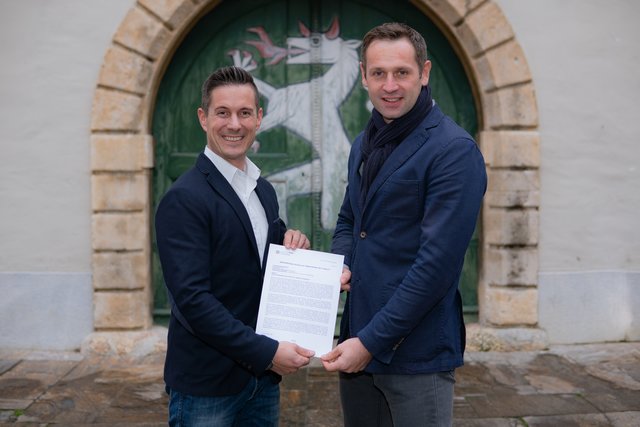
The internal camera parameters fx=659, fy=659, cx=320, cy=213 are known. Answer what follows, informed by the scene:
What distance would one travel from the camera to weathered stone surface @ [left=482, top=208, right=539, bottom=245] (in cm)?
511

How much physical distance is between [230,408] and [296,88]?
355cm

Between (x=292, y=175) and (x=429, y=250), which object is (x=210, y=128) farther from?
(x=292, y=175)

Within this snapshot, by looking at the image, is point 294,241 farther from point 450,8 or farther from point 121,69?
point 450,8

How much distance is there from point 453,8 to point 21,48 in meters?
3.32

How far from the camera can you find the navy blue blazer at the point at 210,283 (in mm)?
2064

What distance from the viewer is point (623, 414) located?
388 cm

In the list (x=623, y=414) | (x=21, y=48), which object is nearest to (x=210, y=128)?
(x=623, y=414)

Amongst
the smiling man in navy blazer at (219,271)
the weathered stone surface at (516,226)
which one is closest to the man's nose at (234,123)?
the smiling man in navy blazer at (219,271)

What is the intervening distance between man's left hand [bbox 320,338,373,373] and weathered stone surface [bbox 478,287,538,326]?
324 cm

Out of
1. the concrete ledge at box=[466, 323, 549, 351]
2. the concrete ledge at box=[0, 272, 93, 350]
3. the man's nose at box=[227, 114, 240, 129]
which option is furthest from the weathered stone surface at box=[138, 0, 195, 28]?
the concrete ledge at box=[466, 323, 549, 351]

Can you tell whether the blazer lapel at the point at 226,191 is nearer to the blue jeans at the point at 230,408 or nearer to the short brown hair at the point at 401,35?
the blue jeans at the point at 230,408

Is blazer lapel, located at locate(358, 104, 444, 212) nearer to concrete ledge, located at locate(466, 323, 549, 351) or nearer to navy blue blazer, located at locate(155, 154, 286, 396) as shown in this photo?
navy blue blazer, located at locate(155, 154, 286, 396)

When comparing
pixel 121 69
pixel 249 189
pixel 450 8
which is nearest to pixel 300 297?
pixel 249 189

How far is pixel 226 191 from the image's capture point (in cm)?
219
